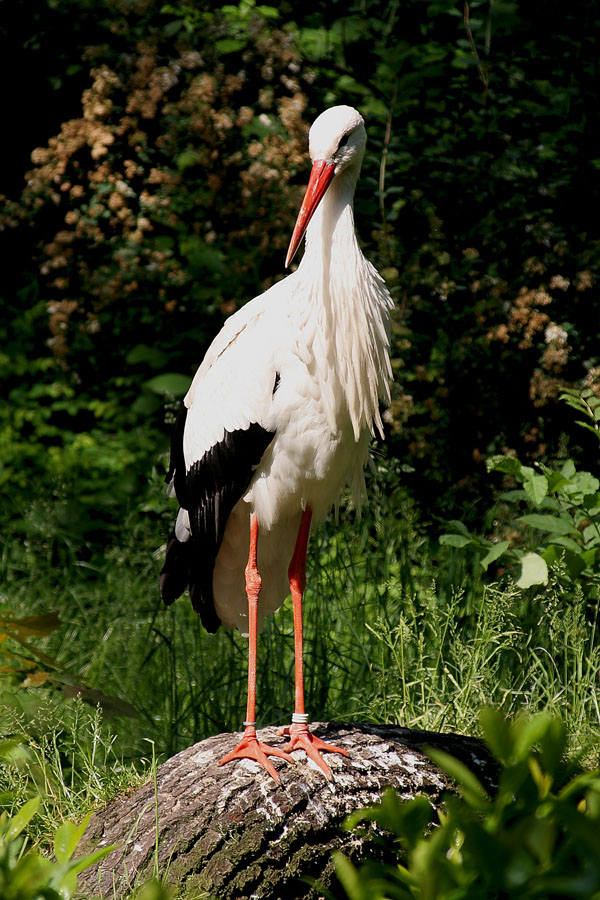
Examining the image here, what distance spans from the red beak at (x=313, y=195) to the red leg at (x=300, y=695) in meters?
0.76

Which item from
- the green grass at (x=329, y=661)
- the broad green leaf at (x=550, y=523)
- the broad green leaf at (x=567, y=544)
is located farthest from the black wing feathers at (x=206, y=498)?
the broad green leaf at (x=567, y=544)

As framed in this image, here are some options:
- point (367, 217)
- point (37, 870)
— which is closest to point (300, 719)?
point (37, 870)

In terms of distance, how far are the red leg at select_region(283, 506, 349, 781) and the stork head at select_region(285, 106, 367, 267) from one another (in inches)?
31.7

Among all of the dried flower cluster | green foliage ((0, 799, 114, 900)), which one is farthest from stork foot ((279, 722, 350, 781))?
the dried flower cluster

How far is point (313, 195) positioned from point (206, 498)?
93 cm

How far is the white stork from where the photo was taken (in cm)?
263

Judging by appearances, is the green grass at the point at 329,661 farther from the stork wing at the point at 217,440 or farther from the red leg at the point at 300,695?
the stork wing at the point at 217,440

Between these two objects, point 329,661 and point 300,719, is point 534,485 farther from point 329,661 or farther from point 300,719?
point 300,719

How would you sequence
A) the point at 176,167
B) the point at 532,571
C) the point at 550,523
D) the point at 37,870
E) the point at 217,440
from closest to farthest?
the point at 37,870
the point at 217,440
the point at 532,571
the point at 550,523
the point at 176,167

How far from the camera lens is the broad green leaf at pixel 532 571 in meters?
3.19

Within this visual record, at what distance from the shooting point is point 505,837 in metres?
0.89

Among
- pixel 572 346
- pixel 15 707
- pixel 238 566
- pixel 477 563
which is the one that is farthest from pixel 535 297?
pixel 15 707

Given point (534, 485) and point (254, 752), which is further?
point (534, 485)

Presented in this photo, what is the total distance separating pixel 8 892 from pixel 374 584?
2.89m
